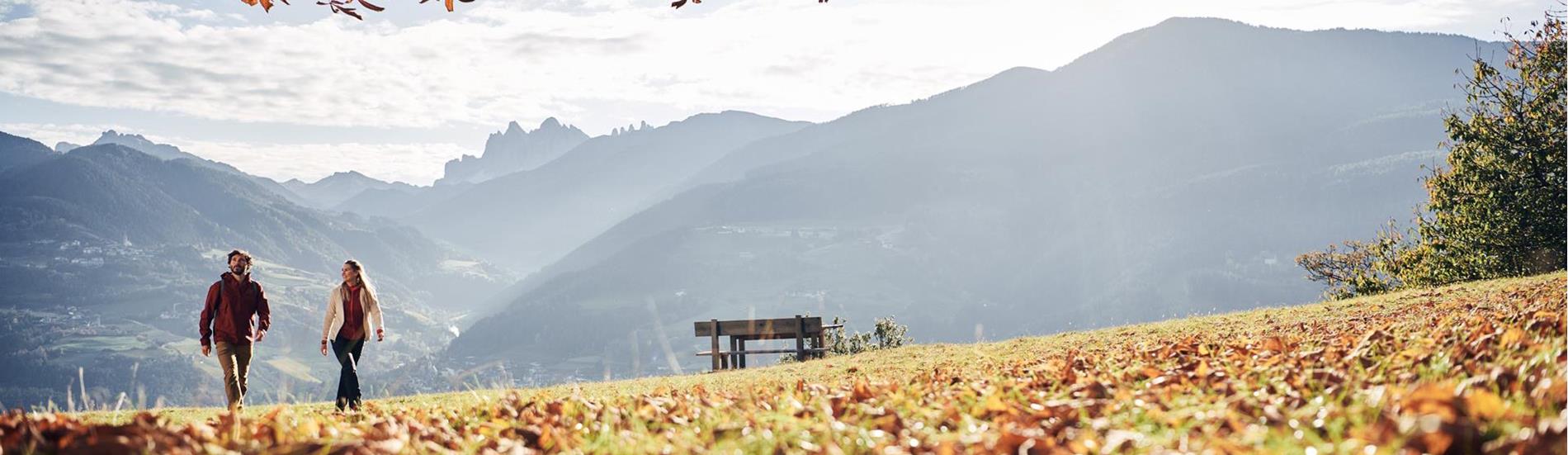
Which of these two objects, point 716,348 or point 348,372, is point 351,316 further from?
point 716,348

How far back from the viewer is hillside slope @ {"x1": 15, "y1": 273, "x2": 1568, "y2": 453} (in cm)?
364

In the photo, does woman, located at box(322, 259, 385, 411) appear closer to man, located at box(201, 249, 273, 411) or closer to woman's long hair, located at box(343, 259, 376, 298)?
woman's long hair, located at box(343, 259, 376, 298)

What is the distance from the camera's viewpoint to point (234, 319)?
10734mm

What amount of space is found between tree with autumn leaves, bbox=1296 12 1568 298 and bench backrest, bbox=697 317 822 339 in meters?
19.5

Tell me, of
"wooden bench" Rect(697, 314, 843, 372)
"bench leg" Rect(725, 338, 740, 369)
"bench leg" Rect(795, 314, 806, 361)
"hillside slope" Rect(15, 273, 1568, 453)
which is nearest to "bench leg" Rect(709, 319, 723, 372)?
"wooden bench" Rect(697, 314, 843, 372)

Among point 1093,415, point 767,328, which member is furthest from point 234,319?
point 767,328

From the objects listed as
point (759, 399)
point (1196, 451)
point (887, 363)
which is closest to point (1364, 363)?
point (1196, 451)

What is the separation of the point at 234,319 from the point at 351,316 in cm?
116

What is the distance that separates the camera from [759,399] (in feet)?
20.9

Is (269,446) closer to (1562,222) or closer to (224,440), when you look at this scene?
(224,440)

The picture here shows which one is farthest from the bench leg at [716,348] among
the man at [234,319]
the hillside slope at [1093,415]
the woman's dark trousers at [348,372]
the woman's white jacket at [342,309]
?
the hillside slope at [1093,415]

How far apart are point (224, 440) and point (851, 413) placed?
9.80 feet

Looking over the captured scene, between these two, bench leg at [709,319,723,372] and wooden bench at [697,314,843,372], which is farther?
wooden bench at [697,314,843,372]

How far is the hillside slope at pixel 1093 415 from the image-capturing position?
11.9 ft
